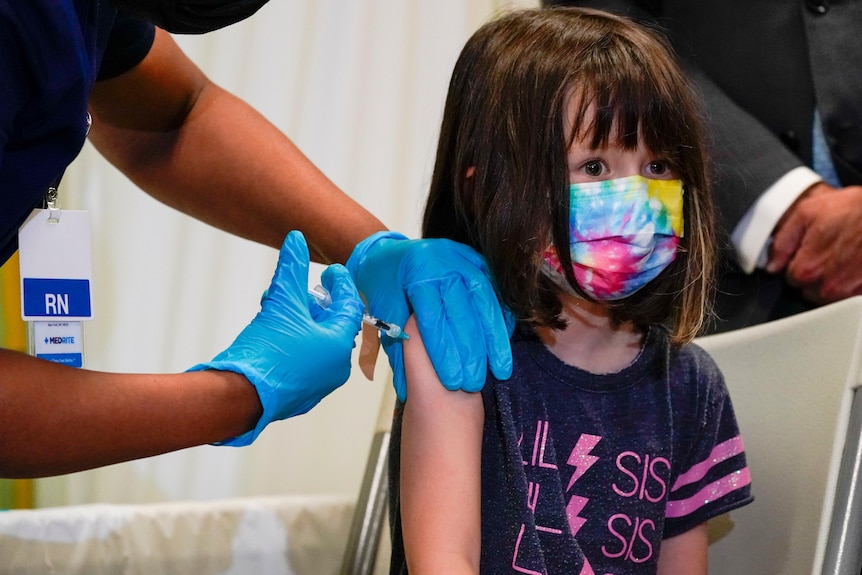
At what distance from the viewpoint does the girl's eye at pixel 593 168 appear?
45.9 inches

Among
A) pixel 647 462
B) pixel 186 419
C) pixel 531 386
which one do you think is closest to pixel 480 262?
pixel 531 386

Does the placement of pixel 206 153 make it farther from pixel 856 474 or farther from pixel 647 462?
pixel 856 474

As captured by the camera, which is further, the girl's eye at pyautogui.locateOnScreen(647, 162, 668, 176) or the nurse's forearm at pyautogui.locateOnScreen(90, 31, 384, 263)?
the nurse's forearm at pyautogui.locateOnScreen(90, 31, 384, 263)

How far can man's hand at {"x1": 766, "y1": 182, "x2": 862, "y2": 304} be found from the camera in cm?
151

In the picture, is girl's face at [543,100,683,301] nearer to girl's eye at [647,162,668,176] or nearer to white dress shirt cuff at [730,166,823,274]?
girl's eye at [647,162,668,176]

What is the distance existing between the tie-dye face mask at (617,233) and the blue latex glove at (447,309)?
110 millimetres

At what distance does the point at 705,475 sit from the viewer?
1.30 meters

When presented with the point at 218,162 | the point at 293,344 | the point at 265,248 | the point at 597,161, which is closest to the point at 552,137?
the point at 597,161

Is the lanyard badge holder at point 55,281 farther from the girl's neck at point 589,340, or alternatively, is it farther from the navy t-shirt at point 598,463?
the girl's neck at point 589,340

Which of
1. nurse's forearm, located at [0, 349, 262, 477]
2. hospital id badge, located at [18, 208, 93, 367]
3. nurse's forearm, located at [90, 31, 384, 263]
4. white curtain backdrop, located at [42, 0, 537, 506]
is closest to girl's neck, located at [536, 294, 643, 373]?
nurse's forearm, located at [90, 31, 384, 263]

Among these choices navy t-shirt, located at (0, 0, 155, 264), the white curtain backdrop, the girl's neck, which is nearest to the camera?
navy t-shirt, located at (0, 0, 155, 264)

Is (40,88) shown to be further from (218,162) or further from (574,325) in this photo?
(574,325)

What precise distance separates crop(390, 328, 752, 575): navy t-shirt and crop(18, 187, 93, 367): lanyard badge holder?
1.46 ft

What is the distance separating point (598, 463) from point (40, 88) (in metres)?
0.76
